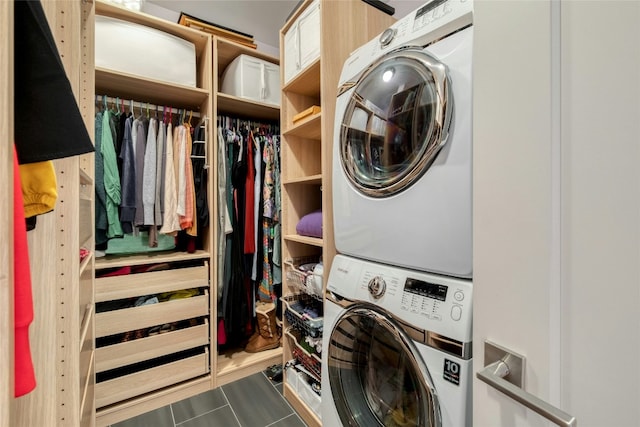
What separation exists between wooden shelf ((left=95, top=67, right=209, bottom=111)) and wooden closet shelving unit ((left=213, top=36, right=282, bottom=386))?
156mm

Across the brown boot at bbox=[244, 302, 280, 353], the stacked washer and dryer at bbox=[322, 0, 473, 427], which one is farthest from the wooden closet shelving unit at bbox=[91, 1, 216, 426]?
the stacked washer and dryer at bbox=[322, 0, 473, 427]

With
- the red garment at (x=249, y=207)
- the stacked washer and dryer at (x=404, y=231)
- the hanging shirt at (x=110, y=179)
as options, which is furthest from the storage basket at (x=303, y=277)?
the hanging shirt at (x=110, y=179)

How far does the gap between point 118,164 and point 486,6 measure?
1843 millimetres

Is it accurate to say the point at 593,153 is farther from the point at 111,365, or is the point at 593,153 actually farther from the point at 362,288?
the point at 111,365

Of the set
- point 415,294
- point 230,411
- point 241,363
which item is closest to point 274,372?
point 241,363

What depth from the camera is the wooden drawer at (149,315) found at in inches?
58.3

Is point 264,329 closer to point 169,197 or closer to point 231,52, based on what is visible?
point 169,197

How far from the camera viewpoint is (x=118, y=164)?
1593 mm

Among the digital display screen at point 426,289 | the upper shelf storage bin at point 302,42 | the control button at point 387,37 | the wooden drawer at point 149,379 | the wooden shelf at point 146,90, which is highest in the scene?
the upper shelf storage bin at point 302,42

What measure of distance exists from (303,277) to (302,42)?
1255 mm

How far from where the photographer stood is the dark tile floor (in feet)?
4.91

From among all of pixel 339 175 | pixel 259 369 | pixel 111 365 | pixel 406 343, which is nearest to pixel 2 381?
pixel 406 343

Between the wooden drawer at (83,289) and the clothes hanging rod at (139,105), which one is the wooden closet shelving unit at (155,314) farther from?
the wooden drawer at (83,289)

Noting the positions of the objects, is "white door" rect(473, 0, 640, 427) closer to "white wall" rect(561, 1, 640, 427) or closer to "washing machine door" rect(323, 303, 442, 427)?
"white wall" rect(561, 1, 640, 427)
